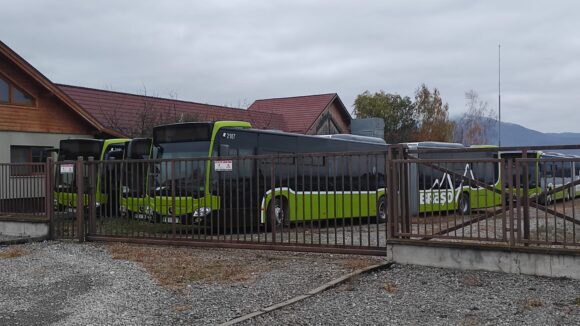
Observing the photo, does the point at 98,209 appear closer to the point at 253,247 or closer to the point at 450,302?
the point at 253,247

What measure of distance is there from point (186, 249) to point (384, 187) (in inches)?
174

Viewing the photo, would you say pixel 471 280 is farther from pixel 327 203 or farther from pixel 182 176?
pixel 182 176

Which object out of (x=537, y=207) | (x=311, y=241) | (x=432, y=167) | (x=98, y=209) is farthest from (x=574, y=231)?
(x=98, y=209)

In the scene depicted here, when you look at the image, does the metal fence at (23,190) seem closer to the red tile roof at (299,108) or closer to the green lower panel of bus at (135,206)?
the green lower panel of bus at (135,206)

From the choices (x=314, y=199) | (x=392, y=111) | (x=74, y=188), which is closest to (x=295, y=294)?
(x=314, y=199)

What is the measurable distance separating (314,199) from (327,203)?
2.14ft

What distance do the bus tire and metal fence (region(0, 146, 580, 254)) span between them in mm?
37

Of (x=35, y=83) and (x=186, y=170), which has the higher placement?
(x=35, y=83)

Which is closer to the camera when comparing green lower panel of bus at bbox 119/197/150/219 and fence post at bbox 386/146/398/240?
fence post at bbox 386/146/398/240

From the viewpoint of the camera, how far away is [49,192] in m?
14.1

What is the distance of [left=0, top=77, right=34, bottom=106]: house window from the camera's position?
2194 cm

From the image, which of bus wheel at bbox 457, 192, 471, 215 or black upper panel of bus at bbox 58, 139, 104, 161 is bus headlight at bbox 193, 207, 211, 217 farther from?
black upper panel of bus at bbox 58, 139, 104, 161

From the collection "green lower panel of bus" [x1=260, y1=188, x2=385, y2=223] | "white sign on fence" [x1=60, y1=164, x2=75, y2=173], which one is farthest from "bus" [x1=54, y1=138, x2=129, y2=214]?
"green lower panel of bus" [x1=260, y1=188, x2=385, y2=223]

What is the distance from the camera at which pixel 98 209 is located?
13414mm
